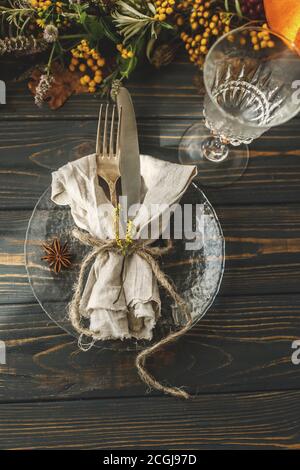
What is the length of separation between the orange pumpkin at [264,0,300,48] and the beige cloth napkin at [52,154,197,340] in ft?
0.82

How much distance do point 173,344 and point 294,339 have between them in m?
0.19

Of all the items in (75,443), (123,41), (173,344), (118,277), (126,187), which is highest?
(123,41)

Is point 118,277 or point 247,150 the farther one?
point 247,150

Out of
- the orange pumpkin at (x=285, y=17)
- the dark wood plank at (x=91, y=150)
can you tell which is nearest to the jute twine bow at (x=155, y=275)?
the dark wood plank at (x=91, y=150)

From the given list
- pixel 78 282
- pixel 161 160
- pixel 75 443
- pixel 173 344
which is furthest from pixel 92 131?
pixel 75 443

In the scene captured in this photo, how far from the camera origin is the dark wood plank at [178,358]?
2.66ft

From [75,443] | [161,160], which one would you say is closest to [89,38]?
[161,160]

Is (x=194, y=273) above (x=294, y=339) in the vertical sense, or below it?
above

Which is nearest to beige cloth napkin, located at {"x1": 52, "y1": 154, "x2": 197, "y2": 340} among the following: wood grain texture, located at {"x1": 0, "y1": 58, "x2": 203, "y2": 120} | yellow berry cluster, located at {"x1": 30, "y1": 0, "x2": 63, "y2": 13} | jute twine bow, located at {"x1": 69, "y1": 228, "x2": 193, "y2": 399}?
jute twine bow, located at {"x1": 69, "y1": 228, "x2": 193, "y2": 399}

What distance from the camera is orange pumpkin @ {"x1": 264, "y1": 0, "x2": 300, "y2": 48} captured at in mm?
798

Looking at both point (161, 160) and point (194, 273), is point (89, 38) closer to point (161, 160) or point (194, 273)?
point (161, 160)

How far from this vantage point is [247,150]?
891 millimetres

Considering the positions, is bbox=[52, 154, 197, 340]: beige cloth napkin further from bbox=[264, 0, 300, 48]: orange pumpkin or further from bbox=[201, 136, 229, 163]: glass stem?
bbox=[264, 0, 300, 48]: orange pumpkin

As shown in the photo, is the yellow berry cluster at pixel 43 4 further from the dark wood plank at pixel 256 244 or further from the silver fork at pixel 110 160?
the dark wood plank at pixel 256 244
